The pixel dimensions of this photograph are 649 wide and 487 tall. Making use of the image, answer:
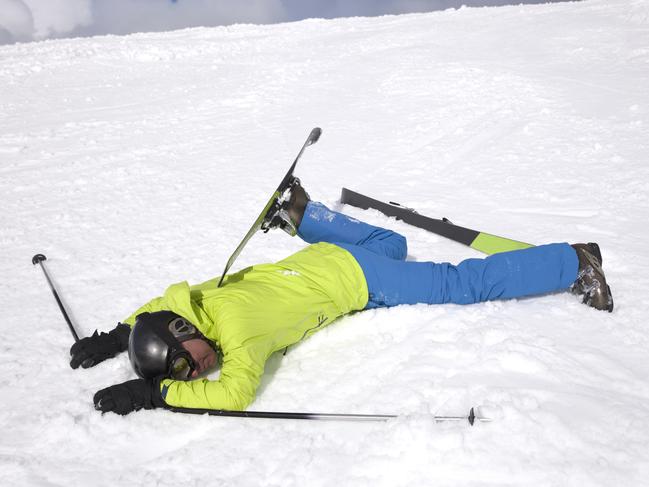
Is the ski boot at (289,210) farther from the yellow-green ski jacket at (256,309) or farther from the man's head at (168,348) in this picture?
the man's head at (168,348)

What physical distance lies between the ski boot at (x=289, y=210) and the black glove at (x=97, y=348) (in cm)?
115

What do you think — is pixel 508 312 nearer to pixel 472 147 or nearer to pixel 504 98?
pixel 472 147

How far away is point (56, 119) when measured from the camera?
28.1 feet

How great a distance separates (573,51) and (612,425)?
9.56 m

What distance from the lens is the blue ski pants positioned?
293 centimetres

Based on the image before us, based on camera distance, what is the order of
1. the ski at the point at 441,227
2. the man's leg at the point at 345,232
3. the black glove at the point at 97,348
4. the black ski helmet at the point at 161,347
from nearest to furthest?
the black ski helmet at the point at 161,347 → the black glove at the point at 97,348 → the man's leg at the point at 345,232 → the ski at the point at 441,227

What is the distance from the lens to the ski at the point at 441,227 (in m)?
3.73

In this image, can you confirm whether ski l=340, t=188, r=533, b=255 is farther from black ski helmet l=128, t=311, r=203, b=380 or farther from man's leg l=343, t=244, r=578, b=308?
black ski helmet l=128, t=311, r=203, b=380

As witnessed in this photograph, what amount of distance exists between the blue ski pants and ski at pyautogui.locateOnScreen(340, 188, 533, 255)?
68 cm

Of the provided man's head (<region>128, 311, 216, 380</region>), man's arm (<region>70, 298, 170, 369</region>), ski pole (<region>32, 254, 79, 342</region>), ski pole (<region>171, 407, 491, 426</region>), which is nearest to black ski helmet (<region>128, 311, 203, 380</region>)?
man's head (<region>128, 311, 216, 380</region>)

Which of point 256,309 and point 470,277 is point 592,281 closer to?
point 470,277

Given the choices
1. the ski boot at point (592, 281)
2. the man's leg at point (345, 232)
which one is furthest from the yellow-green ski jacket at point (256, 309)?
the ski boot at point (592, 281)

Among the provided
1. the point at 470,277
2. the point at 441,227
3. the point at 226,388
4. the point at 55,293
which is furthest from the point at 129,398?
the point at 441,227

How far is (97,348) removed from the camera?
113 inches
